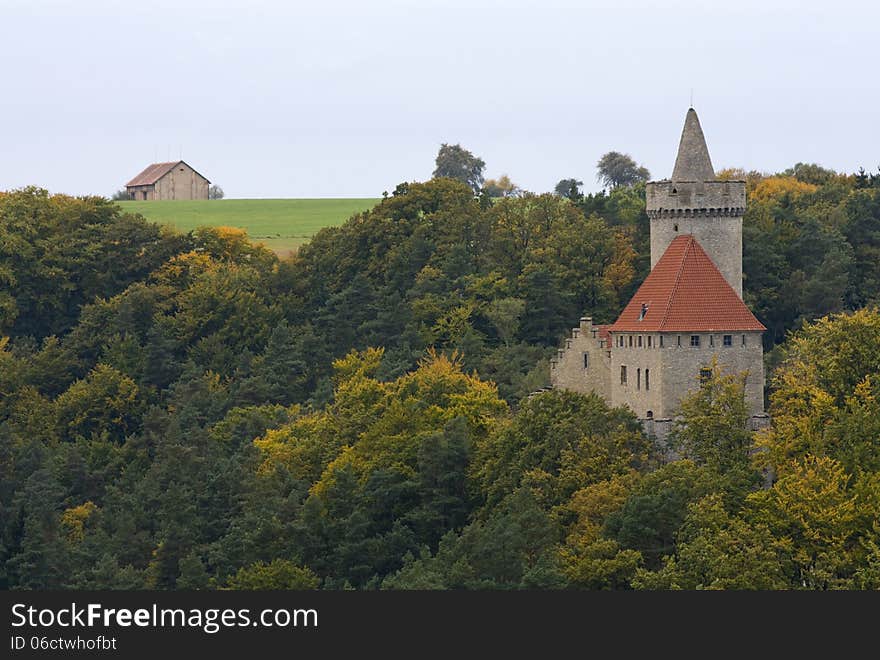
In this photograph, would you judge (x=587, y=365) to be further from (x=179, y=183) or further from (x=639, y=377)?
(x=179, y=183)

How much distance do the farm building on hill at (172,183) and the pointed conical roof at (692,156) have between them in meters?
91.2

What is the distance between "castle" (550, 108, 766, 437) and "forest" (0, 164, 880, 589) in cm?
124

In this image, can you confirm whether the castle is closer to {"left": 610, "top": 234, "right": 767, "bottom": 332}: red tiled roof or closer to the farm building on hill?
{"left": 610, "top": 234, "right": 767, "bottom": 332}: red tiled roof

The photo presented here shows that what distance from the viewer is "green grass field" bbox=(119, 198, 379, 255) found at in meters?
161

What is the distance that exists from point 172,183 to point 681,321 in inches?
3924

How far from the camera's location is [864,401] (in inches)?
3312

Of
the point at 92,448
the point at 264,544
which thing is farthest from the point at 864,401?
the point at 92,448

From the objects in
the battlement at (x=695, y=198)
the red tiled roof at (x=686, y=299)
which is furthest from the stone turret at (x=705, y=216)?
the red tiled roof at (x=686, y=299)

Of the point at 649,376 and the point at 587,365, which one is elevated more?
the point at 587,365

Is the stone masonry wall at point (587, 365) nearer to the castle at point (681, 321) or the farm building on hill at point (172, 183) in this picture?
the castle at point (681, 321)

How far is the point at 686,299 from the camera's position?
87.5 m

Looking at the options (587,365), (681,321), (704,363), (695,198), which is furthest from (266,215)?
(704,363)

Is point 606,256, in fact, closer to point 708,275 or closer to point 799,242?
point 799,242

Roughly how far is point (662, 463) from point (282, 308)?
48.8 metres
